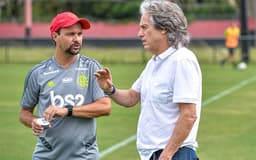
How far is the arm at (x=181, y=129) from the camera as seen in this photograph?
6.13m

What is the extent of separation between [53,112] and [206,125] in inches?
414

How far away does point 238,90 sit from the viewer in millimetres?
25547

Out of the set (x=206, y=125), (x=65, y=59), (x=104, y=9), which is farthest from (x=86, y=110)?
(x=104, y=9)

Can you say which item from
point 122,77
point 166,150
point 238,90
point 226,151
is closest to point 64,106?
point 166,150

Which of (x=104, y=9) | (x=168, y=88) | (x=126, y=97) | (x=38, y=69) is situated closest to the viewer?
(x=168, y=88)

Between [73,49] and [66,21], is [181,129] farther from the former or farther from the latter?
[66,21]

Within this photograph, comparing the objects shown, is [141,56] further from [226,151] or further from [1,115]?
[226,151]

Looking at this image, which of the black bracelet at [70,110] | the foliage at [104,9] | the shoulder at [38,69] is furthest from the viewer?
the foliage at [104,9]

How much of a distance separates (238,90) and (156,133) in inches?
766

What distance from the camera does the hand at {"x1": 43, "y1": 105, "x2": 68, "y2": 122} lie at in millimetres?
6824

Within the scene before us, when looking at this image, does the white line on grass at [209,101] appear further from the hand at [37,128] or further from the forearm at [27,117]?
the hand at [37,128]

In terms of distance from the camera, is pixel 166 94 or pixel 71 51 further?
pixel 71 51

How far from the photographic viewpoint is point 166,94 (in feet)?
20.6

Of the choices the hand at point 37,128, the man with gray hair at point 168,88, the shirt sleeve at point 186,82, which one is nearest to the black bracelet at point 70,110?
the hand at point 37,128
